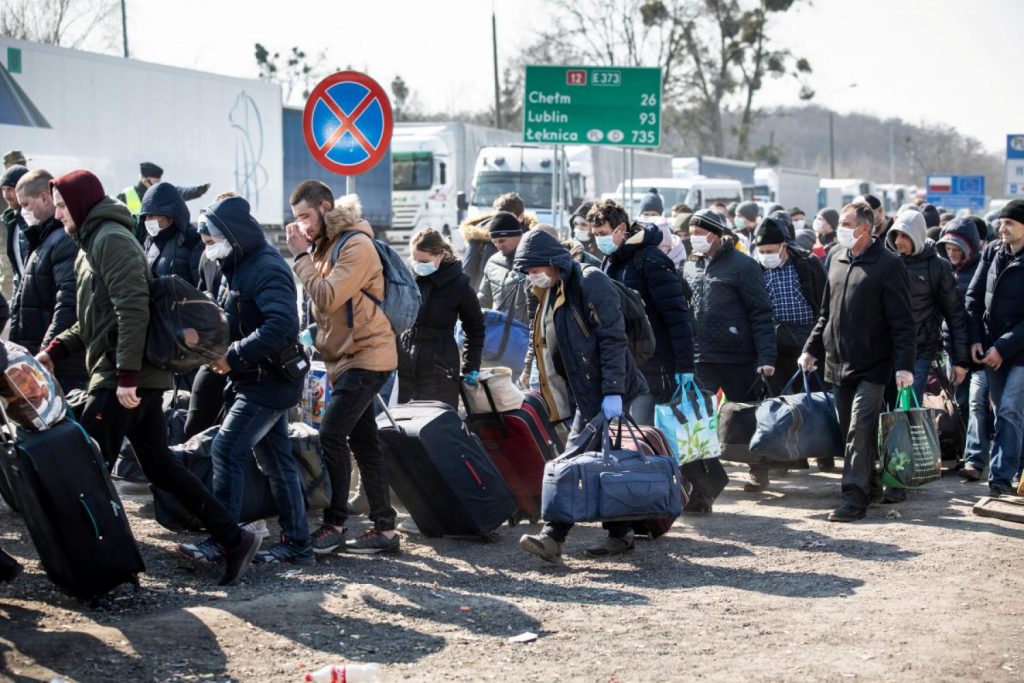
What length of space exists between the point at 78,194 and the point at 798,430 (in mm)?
4743

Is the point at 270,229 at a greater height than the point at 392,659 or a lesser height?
greater

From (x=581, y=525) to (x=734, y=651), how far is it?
2.75 meters

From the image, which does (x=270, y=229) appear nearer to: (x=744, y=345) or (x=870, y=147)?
(x=744, y=345)

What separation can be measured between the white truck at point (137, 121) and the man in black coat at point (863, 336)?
12500 millimetres

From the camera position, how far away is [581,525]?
329 inches

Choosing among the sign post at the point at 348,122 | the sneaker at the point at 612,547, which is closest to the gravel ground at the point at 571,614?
the sneaker at the point at 612,547

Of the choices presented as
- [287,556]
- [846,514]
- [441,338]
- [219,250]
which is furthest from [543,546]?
[846,514]

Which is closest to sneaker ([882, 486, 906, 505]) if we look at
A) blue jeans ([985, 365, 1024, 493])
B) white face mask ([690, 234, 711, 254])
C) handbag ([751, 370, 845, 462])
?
handbag ([751, 370, 845, 462])

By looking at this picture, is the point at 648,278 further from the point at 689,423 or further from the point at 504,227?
the point at 504,227

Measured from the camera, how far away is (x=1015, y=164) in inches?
1053

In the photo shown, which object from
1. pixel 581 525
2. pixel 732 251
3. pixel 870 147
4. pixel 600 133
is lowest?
pixel 581 525

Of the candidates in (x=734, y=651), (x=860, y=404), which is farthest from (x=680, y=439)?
(x=734, y=651)

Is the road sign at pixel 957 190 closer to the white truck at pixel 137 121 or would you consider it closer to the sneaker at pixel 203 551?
the white truck at pixel 137 121

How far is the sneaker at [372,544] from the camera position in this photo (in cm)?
736
